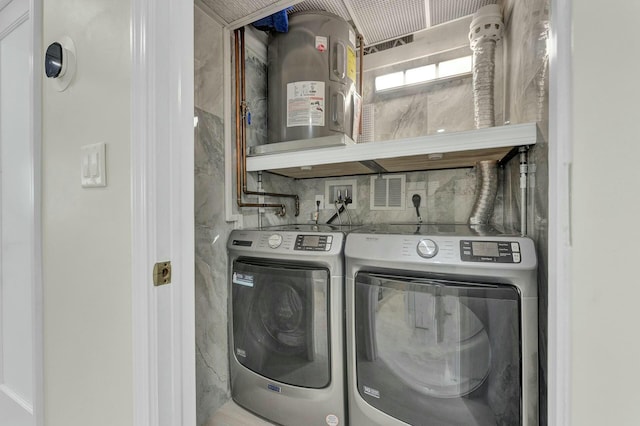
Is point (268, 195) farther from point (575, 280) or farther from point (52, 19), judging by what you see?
point (575, 280)

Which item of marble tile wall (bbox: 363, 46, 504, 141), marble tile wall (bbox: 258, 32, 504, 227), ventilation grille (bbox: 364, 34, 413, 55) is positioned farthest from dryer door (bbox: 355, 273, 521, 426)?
ventilation grille (bbox: 364, 34, 413, 55)

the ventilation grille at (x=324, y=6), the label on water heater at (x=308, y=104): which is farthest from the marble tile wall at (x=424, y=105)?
the label on water heater at (x=308, y=104)

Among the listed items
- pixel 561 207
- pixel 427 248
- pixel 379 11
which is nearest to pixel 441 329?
pixel 427 248

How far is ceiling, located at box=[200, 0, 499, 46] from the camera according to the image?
1310 millimetres

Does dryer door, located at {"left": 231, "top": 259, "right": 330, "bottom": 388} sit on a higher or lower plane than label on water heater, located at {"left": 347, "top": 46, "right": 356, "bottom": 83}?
lower

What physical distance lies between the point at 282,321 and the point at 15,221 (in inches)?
49.8

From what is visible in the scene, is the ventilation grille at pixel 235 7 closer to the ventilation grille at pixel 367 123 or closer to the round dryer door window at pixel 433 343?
the ventilation grille at pixel 367 123

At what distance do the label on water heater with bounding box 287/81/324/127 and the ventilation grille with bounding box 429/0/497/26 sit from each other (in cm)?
84

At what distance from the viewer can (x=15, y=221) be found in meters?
1.18

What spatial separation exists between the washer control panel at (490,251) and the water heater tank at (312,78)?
0.93 metres

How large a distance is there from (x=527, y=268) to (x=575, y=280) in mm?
536

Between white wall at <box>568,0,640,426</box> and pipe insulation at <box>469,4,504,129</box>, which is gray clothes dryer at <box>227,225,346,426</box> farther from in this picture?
pipe insulation at <box>469,4,504,129</box>

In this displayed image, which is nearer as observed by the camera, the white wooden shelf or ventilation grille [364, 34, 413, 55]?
the white wooden shelf

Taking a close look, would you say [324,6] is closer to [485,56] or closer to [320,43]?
[320,43]
